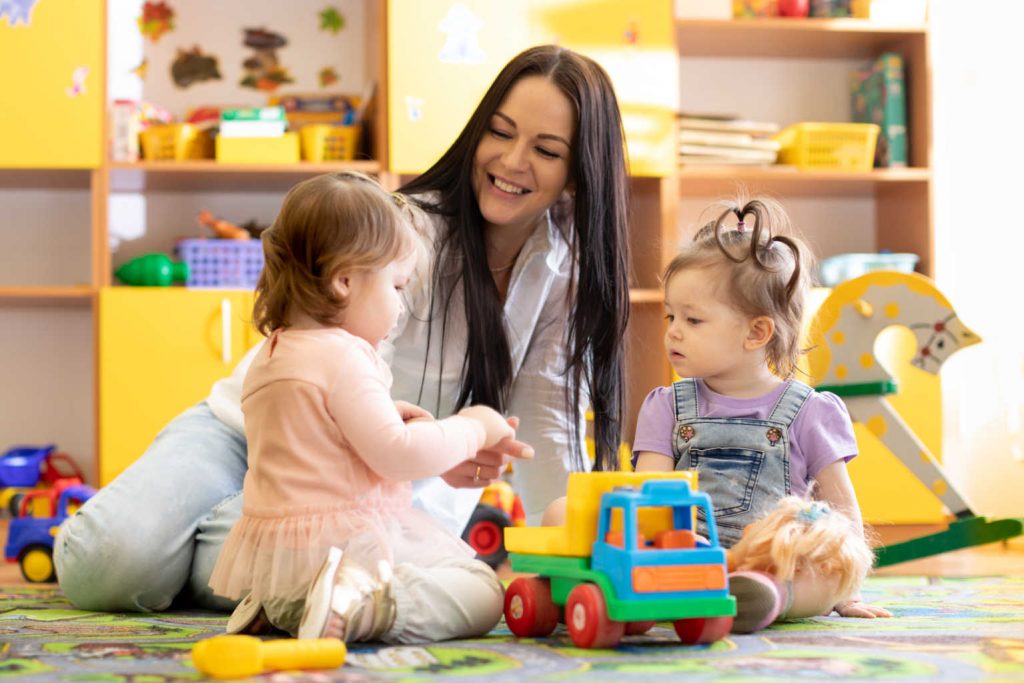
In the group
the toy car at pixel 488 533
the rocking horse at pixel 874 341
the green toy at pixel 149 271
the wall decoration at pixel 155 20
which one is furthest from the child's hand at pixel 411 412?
the wall decoration at pixel 155 20

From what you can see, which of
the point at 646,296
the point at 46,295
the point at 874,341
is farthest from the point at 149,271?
the point at 874,341

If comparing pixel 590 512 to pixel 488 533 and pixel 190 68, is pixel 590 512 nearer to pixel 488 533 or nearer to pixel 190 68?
pixel 488 533

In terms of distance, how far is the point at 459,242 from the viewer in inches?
71.6

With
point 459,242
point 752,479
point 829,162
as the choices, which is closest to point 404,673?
point 752,479

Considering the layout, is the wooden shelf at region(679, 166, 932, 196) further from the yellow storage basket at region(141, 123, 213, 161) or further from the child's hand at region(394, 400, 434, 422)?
the child's hand at region(394, 400, 434, 422)

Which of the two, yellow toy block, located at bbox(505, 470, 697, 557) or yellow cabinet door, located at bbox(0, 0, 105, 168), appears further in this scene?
yellow cabinet door, located at bbox(0, 0, 105, 168)

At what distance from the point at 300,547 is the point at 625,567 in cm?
35

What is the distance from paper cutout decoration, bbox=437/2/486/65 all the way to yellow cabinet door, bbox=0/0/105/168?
88 cm

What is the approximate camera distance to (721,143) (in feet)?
10.7

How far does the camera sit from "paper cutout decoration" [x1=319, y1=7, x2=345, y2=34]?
347 centimetres

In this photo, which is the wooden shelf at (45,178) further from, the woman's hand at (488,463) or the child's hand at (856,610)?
the child's hand at (856,610)

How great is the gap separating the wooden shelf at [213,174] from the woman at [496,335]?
1.23 m

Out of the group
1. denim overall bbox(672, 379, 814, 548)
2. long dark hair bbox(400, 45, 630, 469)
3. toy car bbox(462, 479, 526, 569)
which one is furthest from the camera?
toy car bbox(462, 479, 526, 569)

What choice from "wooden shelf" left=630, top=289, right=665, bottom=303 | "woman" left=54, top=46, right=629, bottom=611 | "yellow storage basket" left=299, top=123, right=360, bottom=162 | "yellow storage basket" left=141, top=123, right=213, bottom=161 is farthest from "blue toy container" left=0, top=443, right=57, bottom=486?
"wooden shelf" left=630, top=289, right=665, bottom=303
